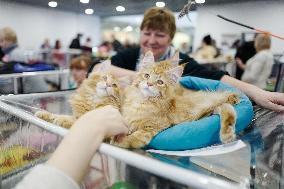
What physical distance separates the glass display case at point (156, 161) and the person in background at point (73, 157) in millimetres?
22

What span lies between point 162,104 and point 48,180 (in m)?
0.29

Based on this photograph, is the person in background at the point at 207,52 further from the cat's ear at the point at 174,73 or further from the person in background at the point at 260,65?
the cat's ear at the point at 174,73

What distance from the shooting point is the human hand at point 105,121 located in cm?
42

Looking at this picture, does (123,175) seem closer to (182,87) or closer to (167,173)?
(167,173)

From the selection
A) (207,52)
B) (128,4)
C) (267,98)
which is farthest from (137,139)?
(207,52)

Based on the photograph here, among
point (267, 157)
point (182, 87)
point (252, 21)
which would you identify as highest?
point (252, 21)

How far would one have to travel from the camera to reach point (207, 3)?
87 cm

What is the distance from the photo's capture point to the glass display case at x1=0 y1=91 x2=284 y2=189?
355mm

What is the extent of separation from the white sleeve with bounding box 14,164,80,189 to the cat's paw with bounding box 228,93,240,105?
361mm

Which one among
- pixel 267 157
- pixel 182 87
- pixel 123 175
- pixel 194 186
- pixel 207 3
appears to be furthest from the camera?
pixel 207 3


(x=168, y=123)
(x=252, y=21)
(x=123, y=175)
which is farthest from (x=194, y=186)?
(x=252, y=21)

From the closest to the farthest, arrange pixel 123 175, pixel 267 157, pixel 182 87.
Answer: pixel 123 175
pixel 267 157
pixel 182 87

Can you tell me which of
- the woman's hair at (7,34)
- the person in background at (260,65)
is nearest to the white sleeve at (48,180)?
the person in background at (260,65)

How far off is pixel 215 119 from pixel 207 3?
0.45 meters
